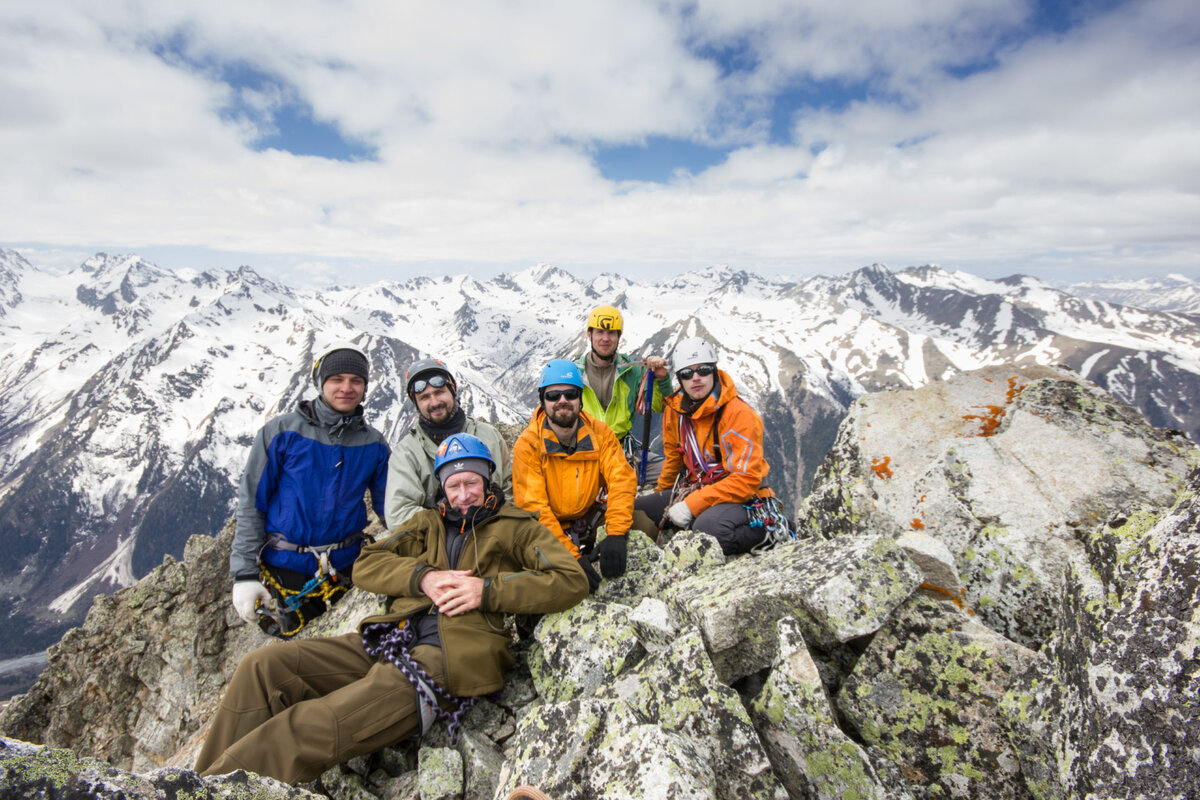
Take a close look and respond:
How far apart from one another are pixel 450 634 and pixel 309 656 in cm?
191

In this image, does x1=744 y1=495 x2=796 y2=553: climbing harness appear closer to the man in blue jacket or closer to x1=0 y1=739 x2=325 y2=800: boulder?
the man in blue jacket

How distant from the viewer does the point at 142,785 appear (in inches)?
121

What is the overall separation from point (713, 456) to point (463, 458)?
4.98m

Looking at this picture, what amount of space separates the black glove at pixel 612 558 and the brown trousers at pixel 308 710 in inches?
116

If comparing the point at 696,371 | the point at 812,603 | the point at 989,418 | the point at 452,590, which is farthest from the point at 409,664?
the point at 989,418

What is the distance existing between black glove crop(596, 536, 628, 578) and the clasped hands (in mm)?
2360

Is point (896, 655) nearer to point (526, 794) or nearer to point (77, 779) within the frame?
point (526, 794)

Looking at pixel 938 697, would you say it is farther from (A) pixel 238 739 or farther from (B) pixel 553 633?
(A) pixel 238 739

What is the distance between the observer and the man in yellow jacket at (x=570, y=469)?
28.5ft

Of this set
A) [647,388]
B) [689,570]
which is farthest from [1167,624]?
[647,388]

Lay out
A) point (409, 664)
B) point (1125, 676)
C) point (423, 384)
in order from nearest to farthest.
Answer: point (1125, 676)
point (409, 664)
point (423, 384)

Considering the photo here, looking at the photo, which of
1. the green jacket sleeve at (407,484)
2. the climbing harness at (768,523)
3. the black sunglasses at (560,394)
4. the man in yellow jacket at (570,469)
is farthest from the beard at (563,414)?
the climbing harness at (768,523)

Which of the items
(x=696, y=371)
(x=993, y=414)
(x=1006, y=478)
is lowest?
(x=1006, y=478)

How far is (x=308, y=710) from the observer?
19.2ft
